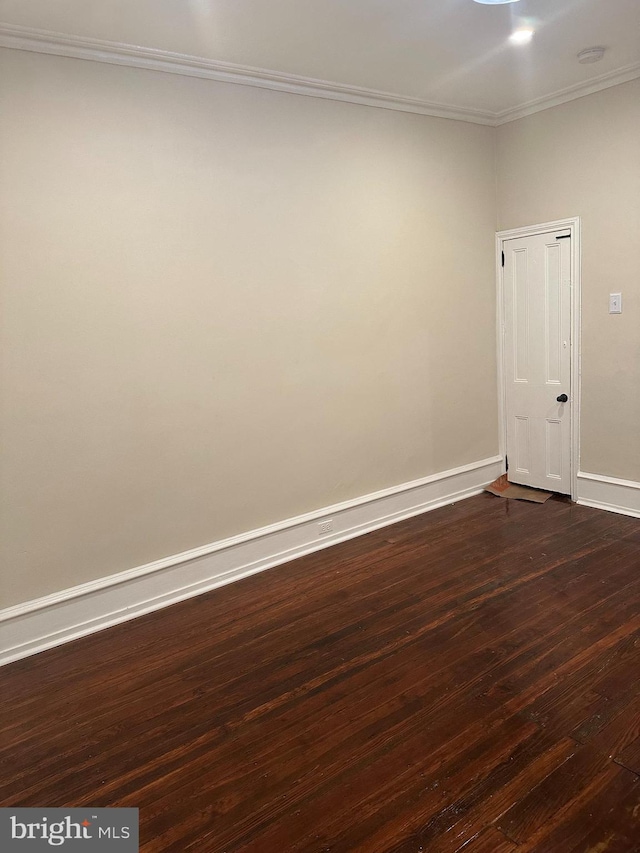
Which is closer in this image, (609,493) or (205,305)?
(205,305)

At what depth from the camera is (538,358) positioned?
4672mm

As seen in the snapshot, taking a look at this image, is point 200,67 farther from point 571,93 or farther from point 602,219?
point 602,219

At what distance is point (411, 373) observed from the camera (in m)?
4.41

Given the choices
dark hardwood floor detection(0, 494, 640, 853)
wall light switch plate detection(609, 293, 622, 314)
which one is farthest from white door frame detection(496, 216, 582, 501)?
dark hardwood floor detection(0, 494, 640, 853)

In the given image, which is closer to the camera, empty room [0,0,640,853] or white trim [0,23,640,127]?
empty room [0,0,640,853]

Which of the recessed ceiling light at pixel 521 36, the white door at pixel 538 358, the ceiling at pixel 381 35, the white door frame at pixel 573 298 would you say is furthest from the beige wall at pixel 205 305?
the recessed ceiling light at pixel 521 36

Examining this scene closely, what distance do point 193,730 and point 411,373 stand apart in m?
2.85

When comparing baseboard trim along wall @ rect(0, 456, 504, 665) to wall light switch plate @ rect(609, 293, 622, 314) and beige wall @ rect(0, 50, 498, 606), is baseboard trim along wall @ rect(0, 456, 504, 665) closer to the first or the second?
beige wall @ rect(0, 50, 498, 606)

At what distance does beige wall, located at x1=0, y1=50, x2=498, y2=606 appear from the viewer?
287 centimetres

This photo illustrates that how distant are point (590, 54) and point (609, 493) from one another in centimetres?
280

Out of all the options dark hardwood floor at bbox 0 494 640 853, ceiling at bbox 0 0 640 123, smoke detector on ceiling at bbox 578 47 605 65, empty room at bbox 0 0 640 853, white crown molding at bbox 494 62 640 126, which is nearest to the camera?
dark hardwood floor at bbox 0 494 640 853

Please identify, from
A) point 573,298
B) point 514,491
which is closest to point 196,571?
point 514,491

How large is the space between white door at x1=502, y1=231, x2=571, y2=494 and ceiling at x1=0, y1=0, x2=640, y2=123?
46.2 inches

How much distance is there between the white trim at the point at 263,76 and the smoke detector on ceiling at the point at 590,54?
14.0 inches
